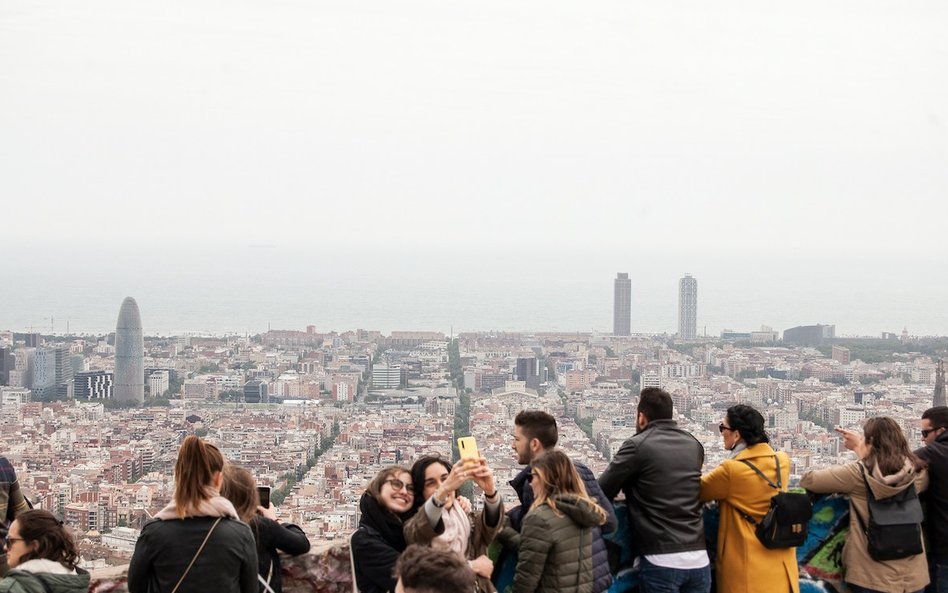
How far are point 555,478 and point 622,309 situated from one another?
68608 millimetres

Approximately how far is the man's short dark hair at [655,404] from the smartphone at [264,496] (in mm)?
1462

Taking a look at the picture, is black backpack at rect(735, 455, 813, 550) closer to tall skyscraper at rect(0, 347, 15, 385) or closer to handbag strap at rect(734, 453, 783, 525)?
handbag strap at rect(734, 453, 783, 525)

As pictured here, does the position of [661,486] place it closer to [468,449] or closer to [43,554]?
[468,449]

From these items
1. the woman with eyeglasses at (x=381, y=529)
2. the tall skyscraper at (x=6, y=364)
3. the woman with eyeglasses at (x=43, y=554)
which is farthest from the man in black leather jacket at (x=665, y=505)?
the tall skyscraper at (x=6, y=364)

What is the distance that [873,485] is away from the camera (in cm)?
411

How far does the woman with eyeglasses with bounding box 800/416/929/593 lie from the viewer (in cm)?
408

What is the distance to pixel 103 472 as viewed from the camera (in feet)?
60.3

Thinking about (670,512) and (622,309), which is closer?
(670,512)

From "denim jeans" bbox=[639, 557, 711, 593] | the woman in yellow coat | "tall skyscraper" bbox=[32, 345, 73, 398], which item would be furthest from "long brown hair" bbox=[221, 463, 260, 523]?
"tall skyscraper" bbox=[32, 345, 73, 398]

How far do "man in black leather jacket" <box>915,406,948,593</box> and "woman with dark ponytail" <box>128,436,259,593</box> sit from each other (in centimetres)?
285

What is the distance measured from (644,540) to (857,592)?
3.49 ft

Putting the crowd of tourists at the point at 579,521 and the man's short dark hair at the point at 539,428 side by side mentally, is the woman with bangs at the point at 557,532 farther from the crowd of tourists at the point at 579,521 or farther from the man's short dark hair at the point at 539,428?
the man's short dark hair at the point at 539,428

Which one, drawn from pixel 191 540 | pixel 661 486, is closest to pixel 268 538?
pixel 191 540

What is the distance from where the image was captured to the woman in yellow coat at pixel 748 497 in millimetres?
3982
